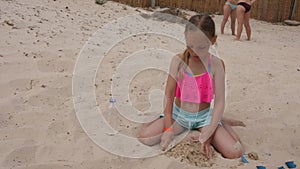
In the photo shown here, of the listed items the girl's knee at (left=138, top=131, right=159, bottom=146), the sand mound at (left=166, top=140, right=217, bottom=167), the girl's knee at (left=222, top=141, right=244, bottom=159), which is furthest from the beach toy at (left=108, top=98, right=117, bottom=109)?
the girl's knee at (left=222, top=141, right=244, bottom=159)

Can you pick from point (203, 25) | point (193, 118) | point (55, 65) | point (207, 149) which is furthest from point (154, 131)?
point (55, 65)

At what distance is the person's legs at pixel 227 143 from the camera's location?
2232 millimetres

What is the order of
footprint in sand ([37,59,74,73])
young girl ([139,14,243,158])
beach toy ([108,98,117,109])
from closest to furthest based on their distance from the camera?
young girl ([139,14,243,158]) < beach toy ([108,98,117,109]) < footprint in sand ([37,59,74,73])

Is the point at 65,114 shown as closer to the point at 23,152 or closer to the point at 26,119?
the point at 26,119

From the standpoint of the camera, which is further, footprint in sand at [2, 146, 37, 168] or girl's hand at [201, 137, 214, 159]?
girl's hand at [201, 137, 214, 159]

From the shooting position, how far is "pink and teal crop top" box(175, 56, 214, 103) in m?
2.38

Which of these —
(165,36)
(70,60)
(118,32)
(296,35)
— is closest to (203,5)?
(296,35)

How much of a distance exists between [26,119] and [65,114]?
0.89 feet

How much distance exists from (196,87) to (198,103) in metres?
0.12

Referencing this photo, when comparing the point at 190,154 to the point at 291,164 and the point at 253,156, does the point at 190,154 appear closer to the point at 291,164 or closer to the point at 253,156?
the point at 253,156

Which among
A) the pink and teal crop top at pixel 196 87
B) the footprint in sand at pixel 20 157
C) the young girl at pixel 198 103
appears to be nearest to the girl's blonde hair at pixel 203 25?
the young girl at pixel 198 103

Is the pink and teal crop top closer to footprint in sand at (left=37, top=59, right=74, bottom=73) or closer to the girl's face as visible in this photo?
the girl's face

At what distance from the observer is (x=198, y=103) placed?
7.97ft

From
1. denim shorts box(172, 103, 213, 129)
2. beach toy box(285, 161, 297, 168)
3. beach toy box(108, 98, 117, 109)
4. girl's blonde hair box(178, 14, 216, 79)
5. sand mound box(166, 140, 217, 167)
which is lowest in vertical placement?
beach toy box(285, 161, 297, 168)
